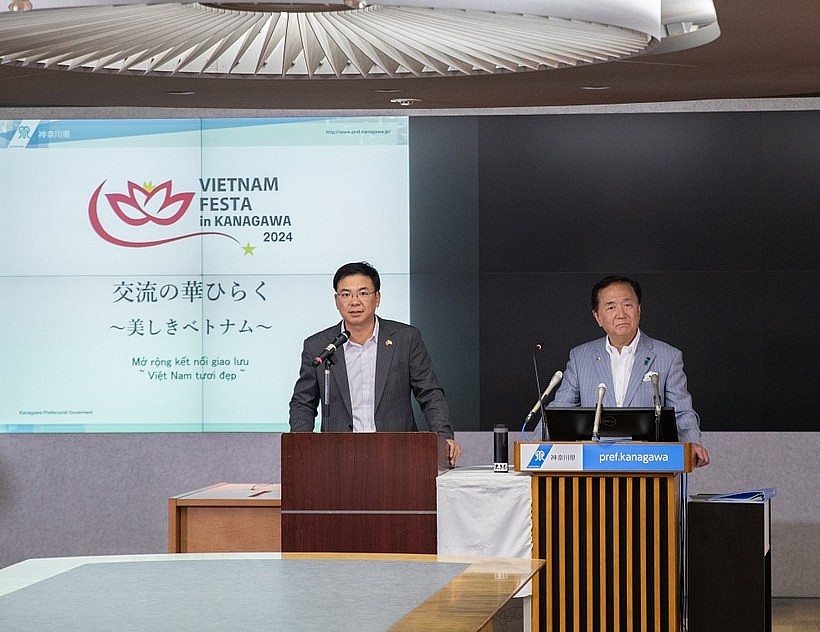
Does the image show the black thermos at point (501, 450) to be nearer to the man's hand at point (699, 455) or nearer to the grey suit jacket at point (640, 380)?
the grey suit jacket at point (640, 380)

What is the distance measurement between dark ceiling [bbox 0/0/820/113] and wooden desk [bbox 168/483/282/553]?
68.4 inches

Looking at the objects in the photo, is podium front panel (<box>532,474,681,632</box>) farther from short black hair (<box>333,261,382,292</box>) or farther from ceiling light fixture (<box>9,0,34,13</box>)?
ceiling light fixture (<box>9,0,34,13</box>)

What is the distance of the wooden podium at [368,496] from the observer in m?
4.75

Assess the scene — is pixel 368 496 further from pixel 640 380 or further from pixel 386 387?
pixel 640 380

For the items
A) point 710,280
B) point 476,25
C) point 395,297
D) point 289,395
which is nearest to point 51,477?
point 289,395

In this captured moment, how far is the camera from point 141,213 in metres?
→ 7.64

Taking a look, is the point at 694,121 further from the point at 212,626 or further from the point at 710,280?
the point at 212,626

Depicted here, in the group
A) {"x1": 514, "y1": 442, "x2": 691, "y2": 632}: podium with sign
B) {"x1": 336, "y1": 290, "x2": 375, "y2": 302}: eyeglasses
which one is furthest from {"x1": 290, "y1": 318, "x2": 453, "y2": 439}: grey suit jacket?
{"x1": 514, "y1": 442, "x2": 691, "y2": 632}: podium with sign

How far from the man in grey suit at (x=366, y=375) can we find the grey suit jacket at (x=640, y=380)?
59cm

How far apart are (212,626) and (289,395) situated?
16.2ft

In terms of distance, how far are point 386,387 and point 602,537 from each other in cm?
117

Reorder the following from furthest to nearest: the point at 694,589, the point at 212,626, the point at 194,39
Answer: the point at 694,589 → the point at 212,626 → the point at 194,39

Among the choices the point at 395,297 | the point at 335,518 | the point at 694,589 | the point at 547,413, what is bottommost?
the point at 694,589

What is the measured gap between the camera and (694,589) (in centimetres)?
525
